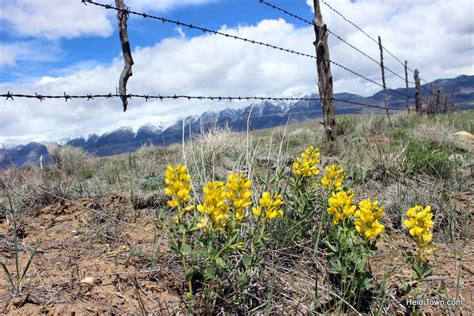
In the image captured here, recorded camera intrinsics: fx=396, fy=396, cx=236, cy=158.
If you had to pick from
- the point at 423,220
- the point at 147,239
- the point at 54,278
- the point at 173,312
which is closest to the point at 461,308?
the point at 423,220

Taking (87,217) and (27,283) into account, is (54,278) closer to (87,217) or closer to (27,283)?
(27,283)

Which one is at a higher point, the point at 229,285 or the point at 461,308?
the point at 229,285

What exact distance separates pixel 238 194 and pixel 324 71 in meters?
4.91

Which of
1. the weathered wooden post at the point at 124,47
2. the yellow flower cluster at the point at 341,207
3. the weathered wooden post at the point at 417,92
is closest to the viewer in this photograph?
the yellow flower cluster at the point at 341,207

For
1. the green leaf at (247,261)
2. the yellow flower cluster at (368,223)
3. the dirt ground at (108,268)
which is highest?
the yellow flower cluster at (368,223)

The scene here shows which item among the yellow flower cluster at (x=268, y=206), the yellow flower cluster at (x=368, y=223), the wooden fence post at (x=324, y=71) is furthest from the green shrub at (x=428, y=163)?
the yellow flower cluster at (x=268, y=206)

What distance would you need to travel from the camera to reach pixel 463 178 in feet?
14.5

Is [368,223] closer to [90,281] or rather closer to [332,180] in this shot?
[332,180]

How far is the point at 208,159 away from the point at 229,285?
3.36 meters

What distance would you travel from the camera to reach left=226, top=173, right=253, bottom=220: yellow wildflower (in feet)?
6.44

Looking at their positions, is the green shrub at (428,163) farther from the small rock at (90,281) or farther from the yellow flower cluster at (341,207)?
the small rock at (90,281)

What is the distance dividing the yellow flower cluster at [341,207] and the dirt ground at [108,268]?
49cm

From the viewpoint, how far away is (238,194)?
2.02m

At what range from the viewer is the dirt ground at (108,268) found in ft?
6.75
